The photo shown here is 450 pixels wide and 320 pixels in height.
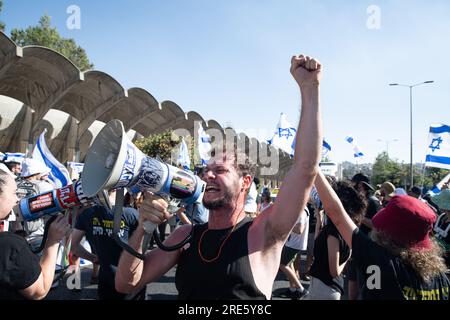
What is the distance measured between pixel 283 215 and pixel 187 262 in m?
0.56

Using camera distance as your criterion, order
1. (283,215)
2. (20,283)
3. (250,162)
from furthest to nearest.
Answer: (250,162) → (20,283) → (283,215)

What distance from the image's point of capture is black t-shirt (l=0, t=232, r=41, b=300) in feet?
7.05

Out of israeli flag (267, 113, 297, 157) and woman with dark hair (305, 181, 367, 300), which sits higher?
israeli flag (267, 113, 297, 157)

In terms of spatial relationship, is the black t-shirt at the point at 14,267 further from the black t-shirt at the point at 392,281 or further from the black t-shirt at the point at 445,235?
the black t-shirt at the point at 445,235

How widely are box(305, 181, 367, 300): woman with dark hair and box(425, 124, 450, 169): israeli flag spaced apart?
7626 mm

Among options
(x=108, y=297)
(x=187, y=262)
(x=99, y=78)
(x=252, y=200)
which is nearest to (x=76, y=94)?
(x=99, y=78)

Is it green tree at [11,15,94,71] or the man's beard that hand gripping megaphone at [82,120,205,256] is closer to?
the man's beard

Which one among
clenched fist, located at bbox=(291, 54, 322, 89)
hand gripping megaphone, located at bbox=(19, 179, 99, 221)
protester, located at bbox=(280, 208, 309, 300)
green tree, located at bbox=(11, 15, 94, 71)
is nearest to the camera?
clenched fist, located at bbox=(291, 54, 322, 89)

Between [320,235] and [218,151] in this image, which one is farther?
[320,235]

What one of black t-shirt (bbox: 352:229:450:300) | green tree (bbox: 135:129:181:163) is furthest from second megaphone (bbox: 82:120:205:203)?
black t-shirt (bbox: 352:229:450:300)

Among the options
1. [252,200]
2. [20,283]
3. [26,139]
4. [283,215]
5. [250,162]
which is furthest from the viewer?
[26,139]

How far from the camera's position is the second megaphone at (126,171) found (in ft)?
6.40

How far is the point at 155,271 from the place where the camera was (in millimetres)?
2184
